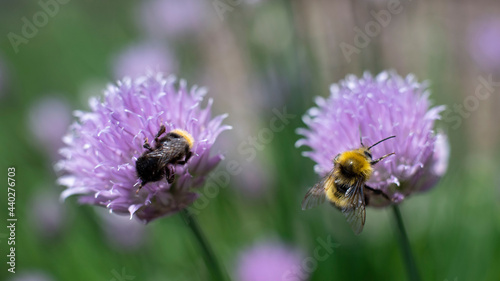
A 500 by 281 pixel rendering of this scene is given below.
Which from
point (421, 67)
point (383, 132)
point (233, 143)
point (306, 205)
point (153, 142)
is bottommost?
point (306, 205)

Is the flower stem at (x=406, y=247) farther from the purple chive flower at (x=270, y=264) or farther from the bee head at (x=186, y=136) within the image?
the purple chive flower at (x=270, y=264)

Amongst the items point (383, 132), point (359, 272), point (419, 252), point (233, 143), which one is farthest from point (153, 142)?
point (233, 143)

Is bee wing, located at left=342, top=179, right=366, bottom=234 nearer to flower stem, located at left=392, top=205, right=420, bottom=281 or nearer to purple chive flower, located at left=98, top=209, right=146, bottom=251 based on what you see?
flower stem, located at left=392, top=205, right=420, bottom=281

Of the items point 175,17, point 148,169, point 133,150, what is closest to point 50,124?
point 175,17

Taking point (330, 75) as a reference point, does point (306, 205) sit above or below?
below

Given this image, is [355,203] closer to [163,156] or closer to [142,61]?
[163,156]

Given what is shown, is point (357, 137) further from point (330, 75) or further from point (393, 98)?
point (330, 75)

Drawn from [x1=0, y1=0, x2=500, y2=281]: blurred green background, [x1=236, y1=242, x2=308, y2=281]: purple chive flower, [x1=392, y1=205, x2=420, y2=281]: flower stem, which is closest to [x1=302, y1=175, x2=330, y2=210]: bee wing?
[x1=392, y1=205, x2=420, y2=281]: flower stem

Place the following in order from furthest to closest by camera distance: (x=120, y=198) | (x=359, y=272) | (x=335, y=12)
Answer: (x=335, y=12)
(x=359, y=272)
(x=120, y=198)

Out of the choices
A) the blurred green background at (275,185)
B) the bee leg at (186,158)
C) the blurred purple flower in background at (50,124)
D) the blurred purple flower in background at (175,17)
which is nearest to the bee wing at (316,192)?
the bee leg at (186,158)
